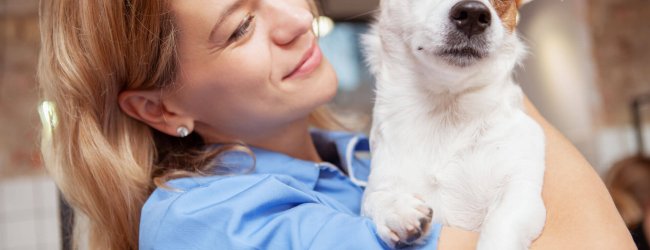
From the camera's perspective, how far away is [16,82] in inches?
178

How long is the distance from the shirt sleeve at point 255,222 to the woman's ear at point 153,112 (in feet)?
0.93

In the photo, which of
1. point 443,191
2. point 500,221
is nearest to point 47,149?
point 443,191

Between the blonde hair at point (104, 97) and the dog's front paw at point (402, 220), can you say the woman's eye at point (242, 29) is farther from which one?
the dog's front paw at point (402, 220)

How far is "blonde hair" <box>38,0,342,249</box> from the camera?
1.33 meters

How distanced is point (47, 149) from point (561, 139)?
3.72 feet

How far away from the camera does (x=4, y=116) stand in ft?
14.6

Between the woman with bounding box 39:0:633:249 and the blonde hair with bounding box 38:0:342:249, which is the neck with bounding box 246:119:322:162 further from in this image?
the blonde hair with bounding box 38:0:342:249

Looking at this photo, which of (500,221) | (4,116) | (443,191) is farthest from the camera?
(4,116)

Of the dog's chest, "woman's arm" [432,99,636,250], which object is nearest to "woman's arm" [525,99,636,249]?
"woman's arm" [432,99,636,250]

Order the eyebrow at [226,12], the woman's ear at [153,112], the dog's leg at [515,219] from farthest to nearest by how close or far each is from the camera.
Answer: the woman's ear at [153,112]
the eyebrow at [226,12]
the dog's leg at [515,219]

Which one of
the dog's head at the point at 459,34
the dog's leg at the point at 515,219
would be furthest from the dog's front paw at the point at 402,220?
the dog's head at the point at 459,34

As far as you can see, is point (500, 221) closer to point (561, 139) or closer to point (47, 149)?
point (561, 139)

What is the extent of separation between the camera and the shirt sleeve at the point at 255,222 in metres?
1.11

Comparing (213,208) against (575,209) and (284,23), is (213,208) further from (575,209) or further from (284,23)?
(575,209)
